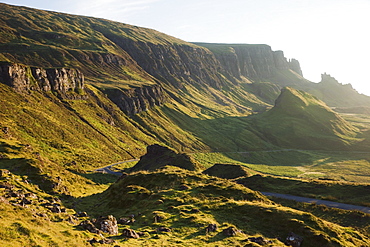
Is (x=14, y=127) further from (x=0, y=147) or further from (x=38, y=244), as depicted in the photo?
(x=38, y=244)

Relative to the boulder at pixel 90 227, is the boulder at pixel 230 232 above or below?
above

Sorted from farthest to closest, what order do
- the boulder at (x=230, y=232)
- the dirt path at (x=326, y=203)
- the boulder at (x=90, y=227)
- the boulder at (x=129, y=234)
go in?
the dirt path at (x=326, y=203), the boulder at (x=230, y=232), the boulder at (x=129, y=234), the boulder at (x=90, y=227)

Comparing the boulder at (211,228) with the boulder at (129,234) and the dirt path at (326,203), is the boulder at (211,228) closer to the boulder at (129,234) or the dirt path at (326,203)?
the boulder at (129,234)

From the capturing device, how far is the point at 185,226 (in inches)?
1550

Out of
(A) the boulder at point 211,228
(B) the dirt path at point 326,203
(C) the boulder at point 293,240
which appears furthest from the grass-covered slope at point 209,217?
(B) the dirt path at point 326,203

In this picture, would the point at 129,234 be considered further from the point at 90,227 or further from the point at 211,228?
the point at 211,228

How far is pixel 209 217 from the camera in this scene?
43375mm

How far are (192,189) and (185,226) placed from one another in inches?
731

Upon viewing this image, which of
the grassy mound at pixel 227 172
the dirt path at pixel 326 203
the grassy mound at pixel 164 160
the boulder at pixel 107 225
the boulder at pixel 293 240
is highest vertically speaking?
the boulder at pixel 293 240

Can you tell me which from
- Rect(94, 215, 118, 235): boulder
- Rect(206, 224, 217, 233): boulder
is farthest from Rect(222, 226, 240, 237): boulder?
Rect(94, 215, 118, 235): boulder

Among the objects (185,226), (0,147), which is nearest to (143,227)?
(185,226)

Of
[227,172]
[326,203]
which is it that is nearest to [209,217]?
[326,203]

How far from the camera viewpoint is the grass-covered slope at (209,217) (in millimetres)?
36125

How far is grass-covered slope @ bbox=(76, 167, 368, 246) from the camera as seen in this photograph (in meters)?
36.1
